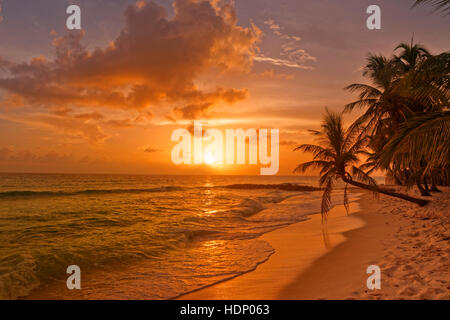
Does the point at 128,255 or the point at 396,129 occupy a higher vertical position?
the point at 396,129

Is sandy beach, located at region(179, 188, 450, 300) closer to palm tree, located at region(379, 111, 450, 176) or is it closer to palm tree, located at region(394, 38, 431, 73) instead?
palm tree, located at region(379, 111, 450, 176)

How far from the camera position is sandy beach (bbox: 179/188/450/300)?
4711 millimetres

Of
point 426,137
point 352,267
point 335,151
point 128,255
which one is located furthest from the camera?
point 335,151

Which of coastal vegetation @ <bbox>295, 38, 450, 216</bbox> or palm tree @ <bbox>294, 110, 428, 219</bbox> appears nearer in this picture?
coastal vegetation @ <bbox>295, 38, 450, 216</bbox>

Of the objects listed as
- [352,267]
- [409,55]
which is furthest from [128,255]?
[409,55]

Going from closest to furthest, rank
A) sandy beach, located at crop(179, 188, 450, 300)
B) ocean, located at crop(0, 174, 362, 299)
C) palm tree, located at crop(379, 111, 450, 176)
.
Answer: sandy beach, located at crop(179, 188, 450, 300), palm tree, located at crop(379, 111, 450, 176), ocean, located at crop(0, 174, 362, 299)

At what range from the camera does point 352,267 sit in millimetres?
6238

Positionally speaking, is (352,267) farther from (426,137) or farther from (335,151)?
(335,151)

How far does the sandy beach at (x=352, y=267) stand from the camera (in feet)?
15.5

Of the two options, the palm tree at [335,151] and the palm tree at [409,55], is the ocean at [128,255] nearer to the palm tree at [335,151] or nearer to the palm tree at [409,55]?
the palm tree at [335,151]

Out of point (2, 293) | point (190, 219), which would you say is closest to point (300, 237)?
point (190, 219)

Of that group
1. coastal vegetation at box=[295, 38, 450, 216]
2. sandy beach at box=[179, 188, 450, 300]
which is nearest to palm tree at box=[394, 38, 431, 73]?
coastal vegetation at box=[295, 38, 450, 216]

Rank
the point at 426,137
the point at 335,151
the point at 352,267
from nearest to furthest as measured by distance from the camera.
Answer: the point at 426,137 → the point at 352,267 → the point at 335,151

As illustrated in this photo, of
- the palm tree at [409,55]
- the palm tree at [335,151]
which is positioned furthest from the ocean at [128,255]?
the palm tree at [409,55]
